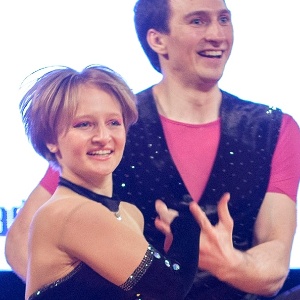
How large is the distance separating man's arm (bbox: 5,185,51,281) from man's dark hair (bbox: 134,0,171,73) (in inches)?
19.8

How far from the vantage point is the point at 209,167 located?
2086 millimetres

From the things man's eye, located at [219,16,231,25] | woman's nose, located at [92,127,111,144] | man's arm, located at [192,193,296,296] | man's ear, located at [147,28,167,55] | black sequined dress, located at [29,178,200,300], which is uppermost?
man's eye, located at [219,16,231,25]

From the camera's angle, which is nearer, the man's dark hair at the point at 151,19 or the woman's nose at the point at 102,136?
the woman's nose at the point at 102,136

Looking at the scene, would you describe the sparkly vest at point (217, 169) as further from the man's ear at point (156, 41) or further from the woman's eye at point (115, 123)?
the woman's eye at point (115, 123)

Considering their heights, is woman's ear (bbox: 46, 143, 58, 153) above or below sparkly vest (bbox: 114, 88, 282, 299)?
above

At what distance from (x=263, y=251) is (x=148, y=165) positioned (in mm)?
396

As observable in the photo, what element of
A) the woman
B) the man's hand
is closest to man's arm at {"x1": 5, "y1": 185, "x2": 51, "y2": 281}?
the woman

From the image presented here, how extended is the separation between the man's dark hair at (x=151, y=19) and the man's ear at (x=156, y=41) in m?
0.01

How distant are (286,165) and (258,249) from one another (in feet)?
0.89

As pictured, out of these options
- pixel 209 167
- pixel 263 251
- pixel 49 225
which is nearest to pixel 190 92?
pixel 209 167

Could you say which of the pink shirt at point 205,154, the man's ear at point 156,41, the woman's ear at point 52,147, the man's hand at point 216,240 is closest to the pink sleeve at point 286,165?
the pink shirt at point 205,154

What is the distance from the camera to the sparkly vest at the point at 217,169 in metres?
2.04

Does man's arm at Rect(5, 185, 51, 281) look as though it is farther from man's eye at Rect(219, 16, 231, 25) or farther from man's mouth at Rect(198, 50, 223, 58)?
man's eye at Rect(219, 16, 231, 25)

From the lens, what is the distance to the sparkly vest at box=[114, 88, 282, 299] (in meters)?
2.04
